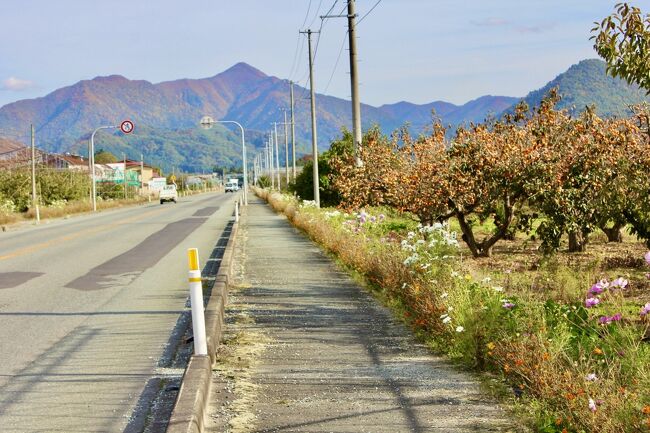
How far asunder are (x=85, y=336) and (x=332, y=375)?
11.6 feet

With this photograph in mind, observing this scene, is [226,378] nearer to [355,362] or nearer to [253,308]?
[355,362]

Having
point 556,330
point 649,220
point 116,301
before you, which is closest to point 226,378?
point 556,330

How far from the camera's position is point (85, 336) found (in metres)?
9.23

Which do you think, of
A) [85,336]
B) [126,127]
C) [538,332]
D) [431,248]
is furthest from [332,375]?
[126,127]

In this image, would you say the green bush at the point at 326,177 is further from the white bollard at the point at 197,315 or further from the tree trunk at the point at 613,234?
the white bollard at the point at 197,315

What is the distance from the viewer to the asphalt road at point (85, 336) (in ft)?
20.4

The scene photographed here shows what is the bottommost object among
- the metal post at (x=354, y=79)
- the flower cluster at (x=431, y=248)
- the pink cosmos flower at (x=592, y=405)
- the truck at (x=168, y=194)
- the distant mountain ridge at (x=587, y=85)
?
the truck at (x=168, y=194)

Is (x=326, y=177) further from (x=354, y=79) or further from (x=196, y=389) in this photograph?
(x=196, y=389)

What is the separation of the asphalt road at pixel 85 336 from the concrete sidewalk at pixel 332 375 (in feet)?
2.25

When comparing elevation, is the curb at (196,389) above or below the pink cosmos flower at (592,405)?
below

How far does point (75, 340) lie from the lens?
9016 mm

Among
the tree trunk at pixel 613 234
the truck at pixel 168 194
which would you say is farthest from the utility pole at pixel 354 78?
the truck at pixel 168 194

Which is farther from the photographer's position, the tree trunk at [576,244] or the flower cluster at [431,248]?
the tree trunk at [576,244]

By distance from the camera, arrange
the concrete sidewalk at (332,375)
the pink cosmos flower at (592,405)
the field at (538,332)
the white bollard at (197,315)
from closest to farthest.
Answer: the pink cosmos flower at (592,405) < the field at (538,332) < the concrete sidewalk at (332,375) < the white bollard at (197,315)
